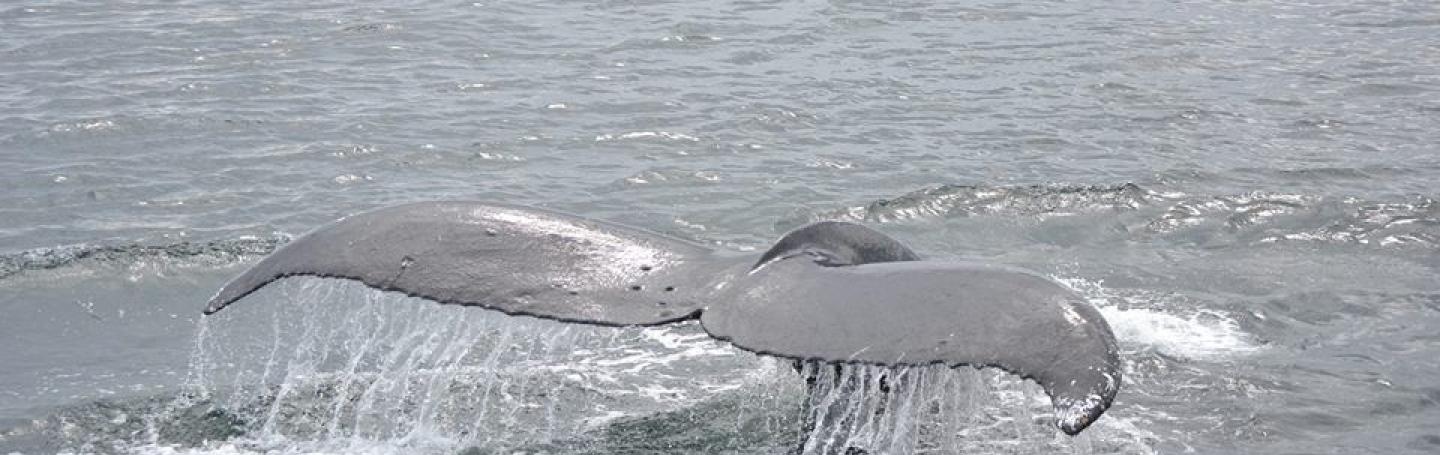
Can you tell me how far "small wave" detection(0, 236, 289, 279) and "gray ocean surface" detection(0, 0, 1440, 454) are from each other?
31mm

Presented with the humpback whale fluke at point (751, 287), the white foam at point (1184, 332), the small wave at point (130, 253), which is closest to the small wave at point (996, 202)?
the white foam at point (1184, 332)

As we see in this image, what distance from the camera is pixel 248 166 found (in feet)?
38.2

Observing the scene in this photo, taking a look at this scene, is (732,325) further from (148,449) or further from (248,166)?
(248,166)

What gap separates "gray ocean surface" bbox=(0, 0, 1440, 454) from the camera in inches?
274

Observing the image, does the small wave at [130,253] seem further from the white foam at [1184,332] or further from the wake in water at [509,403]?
the white foam at [1184,332]

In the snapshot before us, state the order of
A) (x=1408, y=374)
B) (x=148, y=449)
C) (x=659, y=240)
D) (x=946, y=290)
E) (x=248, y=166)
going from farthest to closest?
1. (x=248, y=166)
2. (x=1408, y=374)
3. (x=148, y=449)
4. (x=659, y=240)
5. (x=946, y=290)

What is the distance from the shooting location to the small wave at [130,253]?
30.6 feet

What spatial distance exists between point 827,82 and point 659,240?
9.49m

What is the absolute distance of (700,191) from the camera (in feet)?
36.5

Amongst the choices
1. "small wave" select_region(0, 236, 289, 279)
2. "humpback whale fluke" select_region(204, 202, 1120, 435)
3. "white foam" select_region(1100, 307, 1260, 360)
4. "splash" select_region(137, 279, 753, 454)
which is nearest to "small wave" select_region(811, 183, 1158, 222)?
"white foam" select_region(1100, 307, 1260, 360)

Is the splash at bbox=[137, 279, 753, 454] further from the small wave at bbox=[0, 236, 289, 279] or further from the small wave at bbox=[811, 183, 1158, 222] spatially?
the small wave at bbox=[811, 183, 1158, 222]

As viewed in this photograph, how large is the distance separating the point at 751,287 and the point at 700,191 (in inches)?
260

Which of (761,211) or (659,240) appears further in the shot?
(761,211)

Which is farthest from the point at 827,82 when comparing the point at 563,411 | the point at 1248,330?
the point at 563,411
